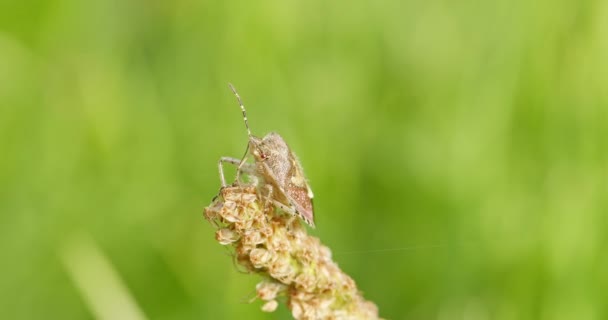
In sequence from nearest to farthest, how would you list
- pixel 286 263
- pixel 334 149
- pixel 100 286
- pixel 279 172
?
pixel 286 263
pixel 279 172
pixel 100 286
pixel 334 149

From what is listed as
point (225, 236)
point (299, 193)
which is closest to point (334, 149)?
point (299, 193)

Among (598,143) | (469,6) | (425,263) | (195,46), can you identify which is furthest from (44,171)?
(598,143)

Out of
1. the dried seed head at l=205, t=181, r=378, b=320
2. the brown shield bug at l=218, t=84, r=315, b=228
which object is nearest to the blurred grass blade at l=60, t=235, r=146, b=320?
the brown shield bug at l=218, t=84, r=315, b=228

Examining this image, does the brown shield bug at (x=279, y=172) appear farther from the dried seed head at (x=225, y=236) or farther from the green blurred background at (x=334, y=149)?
the green blurred background at (x=334, y=149)

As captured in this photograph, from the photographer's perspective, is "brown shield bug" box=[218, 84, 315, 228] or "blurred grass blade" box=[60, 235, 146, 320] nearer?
"brown shield bug" box=[218, 84, 315, 228]

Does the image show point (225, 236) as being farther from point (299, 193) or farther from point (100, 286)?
point (100, 286)

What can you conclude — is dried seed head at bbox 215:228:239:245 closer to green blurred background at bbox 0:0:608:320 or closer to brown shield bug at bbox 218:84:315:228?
brown shield bug at bbox 218:84:315:228

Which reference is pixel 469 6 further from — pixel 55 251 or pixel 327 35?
pixel 55 251

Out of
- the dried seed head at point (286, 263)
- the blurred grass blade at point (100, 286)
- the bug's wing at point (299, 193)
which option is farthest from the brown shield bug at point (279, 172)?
the blurred grass blade at point (100, 286)
